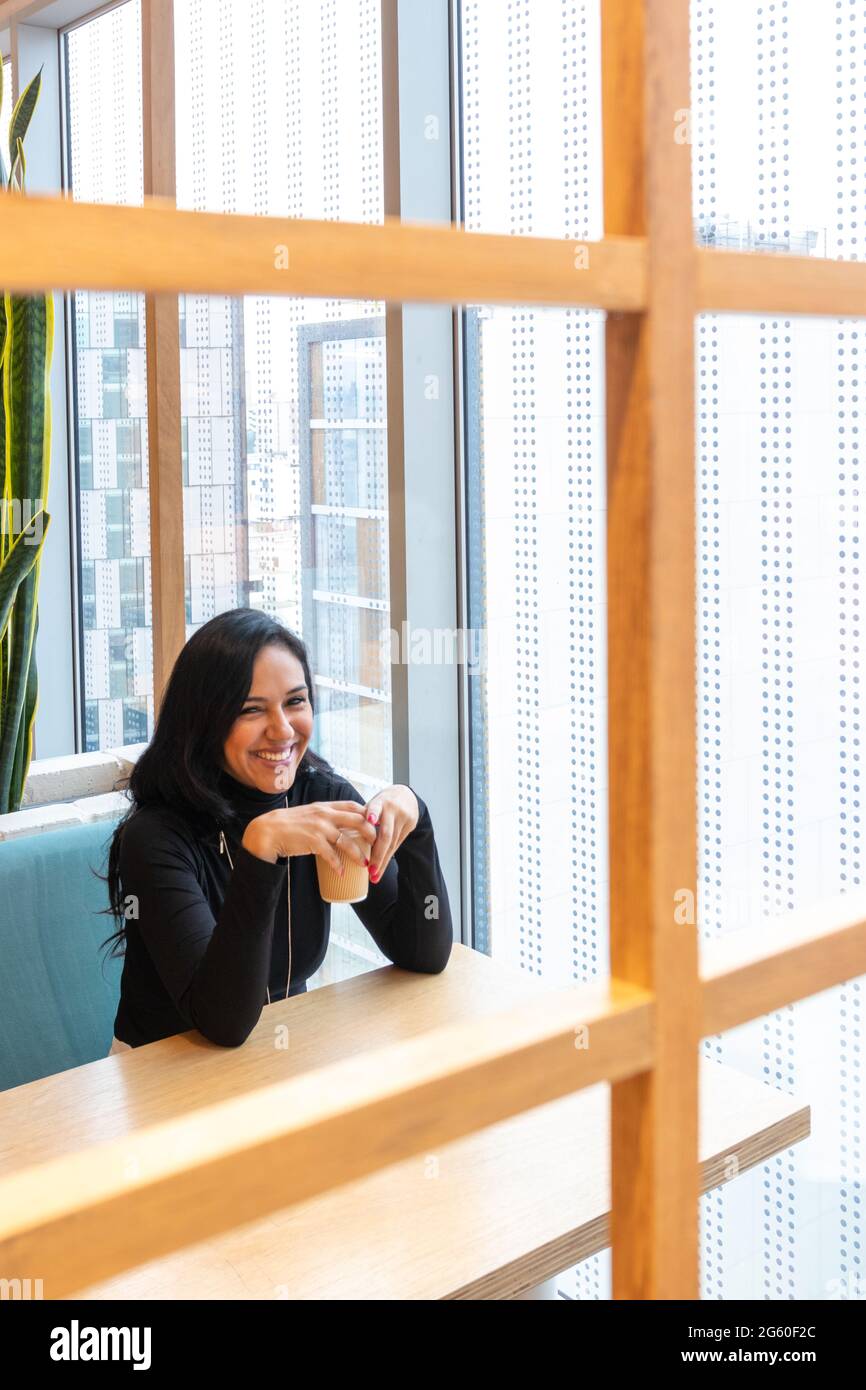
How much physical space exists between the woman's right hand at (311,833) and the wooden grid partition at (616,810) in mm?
886

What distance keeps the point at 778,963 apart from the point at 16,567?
1.88 m

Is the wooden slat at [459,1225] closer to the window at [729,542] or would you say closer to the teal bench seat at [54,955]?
the window at [729,542]

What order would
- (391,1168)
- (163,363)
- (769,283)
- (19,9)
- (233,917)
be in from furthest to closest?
(19,9), (163,363), (233,917), (391,1168), (769,283)

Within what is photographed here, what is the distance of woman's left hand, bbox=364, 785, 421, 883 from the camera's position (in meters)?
1.49

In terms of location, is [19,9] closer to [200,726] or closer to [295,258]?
[200,726]

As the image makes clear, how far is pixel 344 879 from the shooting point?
1.45 m

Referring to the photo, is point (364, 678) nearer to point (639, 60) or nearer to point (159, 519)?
point (159, 519)

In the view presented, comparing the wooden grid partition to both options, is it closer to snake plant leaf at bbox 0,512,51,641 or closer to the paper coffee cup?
the paper coffee cup

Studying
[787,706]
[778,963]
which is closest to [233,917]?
[787,706]

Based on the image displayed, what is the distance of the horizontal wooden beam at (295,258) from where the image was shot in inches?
14.0

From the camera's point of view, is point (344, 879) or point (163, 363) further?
point (163, 363)

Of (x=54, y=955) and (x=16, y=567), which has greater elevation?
(x=16, y=567)

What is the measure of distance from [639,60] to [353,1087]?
37 cm
